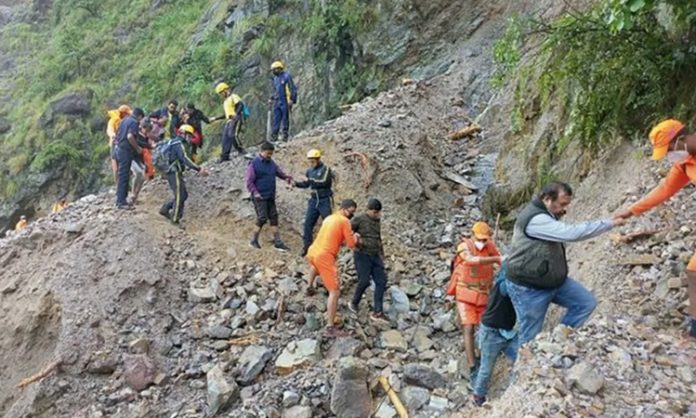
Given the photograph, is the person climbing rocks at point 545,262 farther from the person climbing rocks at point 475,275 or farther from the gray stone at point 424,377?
the gray stone at point 424,377

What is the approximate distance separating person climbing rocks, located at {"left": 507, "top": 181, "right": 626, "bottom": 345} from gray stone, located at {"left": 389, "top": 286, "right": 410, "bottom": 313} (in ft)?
10.9

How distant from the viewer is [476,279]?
238 inches

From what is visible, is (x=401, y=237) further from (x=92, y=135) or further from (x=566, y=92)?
(x=92, y=135)

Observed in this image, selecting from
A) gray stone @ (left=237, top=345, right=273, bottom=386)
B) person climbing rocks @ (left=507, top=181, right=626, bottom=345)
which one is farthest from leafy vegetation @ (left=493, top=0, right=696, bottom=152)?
gray stone @ (left=237, top=345, right=273, bottom=386)

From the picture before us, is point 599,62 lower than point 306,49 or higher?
higher

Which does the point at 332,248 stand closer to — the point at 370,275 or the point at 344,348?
the point at 370,275

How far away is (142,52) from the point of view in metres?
24.9

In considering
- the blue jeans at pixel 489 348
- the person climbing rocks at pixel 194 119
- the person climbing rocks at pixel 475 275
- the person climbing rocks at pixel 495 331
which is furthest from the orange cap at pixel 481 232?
the person climbing rocks at pixel 194 119

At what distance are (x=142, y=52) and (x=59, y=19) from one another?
8312 millimetres

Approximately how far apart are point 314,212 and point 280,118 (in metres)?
3.79

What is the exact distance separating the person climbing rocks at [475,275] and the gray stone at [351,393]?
3.59 ft

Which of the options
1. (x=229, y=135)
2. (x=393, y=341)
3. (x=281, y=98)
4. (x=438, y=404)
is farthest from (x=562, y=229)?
(x=281, y=98)

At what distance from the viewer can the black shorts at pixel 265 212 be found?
8836 mm

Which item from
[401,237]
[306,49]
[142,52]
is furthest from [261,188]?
[142,52]
